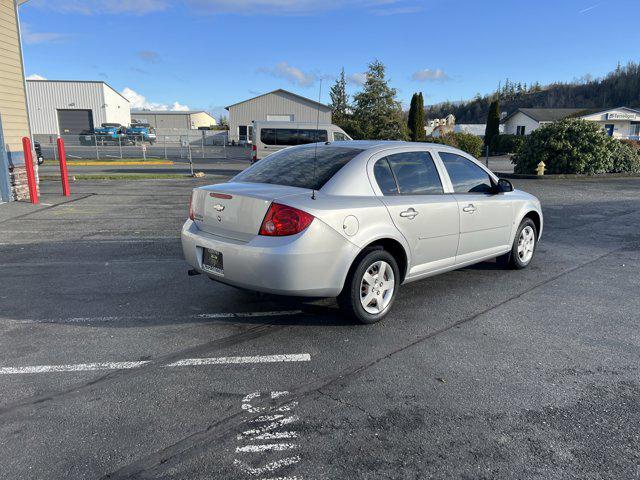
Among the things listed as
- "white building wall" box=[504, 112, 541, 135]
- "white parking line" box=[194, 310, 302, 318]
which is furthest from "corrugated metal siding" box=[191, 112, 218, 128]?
"white parking line" box=[194, 310, 302, 318]

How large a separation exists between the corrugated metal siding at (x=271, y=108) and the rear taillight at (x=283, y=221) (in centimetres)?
4623

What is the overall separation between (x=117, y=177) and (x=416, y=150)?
17.1 meters

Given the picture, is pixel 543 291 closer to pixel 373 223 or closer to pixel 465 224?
pixel 465 224

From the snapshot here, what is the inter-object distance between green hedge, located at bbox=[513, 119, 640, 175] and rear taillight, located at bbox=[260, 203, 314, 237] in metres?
18.5

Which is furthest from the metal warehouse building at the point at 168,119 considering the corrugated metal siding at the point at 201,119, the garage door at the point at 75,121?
the garage door at the point at 75,121

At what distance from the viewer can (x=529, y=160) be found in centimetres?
2002

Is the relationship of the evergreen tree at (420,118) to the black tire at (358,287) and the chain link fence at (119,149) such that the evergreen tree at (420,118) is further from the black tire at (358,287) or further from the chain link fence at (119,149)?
the black tire at (358,287)

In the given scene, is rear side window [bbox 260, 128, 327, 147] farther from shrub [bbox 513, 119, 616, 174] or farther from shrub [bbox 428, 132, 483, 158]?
shrub [bbox 428, 132, 483, 158]

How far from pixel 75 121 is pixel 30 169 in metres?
52.1

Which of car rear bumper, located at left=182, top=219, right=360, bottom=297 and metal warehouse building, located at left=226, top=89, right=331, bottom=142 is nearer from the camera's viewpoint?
car rear bumper, located at left=182, top=219, right=360, bottom=297

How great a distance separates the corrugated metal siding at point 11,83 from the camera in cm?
1160

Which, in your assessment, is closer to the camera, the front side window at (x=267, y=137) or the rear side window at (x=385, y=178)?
the rear side window at (x=385, y=178)

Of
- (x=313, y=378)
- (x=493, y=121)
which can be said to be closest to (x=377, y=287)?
(x=313, y=378)

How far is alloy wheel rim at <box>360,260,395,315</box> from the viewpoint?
4277 millimetres
